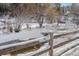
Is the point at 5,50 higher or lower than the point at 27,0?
lower

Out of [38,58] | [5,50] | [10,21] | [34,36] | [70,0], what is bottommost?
[38,58]

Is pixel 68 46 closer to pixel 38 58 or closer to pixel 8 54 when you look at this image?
pixel 38 58

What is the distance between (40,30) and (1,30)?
359 mm

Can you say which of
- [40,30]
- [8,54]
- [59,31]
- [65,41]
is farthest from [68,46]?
[8,54]

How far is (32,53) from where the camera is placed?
5.28 ft

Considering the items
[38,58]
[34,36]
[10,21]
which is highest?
[10,21]

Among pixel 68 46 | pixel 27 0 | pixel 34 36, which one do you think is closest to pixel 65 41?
pixel 68 46

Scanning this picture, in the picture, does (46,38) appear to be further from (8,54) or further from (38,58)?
(8,54)

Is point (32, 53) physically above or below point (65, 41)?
below

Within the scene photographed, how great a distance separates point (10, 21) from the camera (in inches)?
62.4

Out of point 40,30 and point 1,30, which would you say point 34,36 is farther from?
point 1,30

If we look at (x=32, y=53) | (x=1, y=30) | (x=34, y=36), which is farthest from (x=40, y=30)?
(x=1, y=30)

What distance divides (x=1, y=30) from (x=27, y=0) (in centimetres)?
37

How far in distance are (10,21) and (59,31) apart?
1.53 ft
